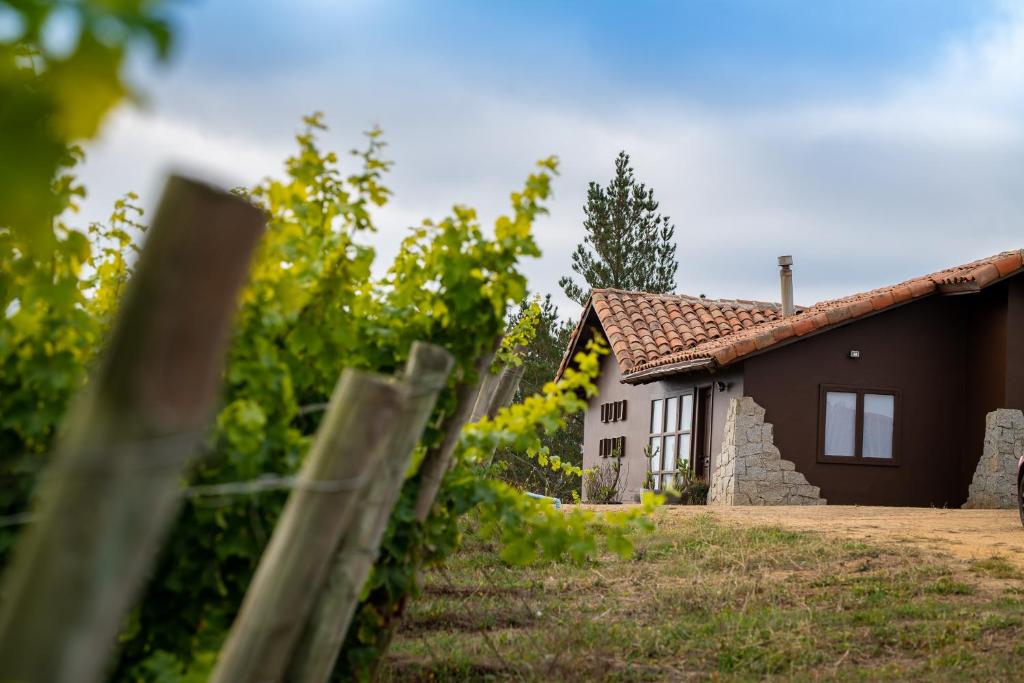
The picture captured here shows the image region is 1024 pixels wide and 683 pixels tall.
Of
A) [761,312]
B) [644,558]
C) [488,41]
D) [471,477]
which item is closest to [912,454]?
[761,312]

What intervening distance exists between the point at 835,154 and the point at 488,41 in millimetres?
16329

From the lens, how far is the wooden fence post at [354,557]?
9.70ft

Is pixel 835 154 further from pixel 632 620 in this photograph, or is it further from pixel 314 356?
pixel 314 356

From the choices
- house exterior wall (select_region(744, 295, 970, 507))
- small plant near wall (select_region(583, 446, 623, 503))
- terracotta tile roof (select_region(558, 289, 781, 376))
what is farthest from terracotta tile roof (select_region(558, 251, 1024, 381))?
small plant near wall (select_region(583, 446, 623, 503))

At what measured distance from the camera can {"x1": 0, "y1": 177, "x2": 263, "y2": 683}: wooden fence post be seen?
1.48 meters

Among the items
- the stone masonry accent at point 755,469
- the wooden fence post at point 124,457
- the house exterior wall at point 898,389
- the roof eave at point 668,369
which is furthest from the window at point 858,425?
the wooden fence post at point 124,457

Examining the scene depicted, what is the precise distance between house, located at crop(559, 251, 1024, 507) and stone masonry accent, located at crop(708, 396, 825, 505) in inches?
0.6

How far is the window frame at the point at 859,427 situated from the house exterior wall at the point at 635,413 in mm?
1437

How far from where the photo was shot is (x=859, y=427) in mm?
18406

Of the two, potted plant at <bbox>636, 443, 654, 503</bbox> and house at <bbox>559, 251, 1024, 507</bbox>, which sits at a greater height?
house at <bbox>559, 251, 1024, 507</bbox>

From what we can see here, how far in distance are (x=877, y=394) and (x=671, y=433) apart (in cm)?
396

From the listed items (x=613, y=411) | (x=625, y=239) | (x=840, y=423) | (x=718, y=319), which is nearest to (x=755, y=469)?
(x=840, y=423)

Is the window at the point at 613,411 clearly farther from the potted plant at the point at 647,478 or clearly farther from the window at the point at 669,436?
the potted plant at the point at 647,478

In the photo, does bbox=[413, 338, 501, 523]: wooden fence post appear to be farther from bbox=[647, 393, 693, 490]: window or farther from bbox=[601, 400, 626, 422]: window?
bbox=[601, 400, 626, 422]: window
